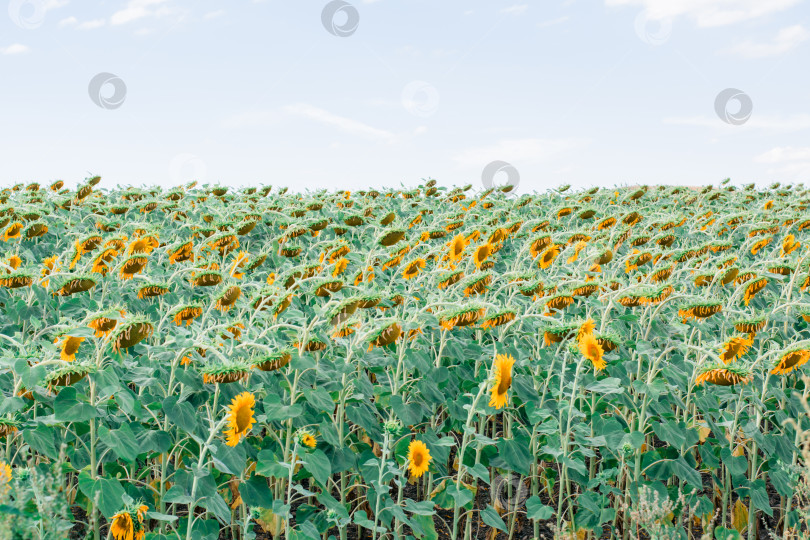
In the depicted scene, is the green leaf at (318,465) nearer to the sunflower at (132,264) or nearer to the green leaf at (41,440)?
the green leaf at (41,440)

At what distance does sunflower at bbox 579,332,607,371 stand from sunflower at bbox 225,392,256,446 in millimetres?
1412

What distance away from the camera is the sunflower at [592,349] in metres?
3.00

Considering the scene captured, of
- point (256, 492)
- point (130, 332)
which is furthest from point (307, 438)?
point (130, 332)

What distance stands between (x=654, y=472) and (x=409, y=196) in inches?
374

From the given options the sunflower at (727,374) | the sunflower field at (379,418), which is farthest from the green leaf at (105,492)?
the sunflower at (727,374)

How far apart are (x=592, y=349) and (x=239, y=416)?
151 centimetres

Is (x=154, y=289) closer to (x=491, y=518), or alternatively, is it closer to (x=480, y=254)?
(x=480, y=254)

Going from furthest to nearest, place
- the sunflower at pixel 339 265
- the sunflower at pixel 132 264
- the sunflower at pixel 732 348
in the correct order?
the sunflower at pixel 339 265
the sunflower at pixel 132 264
the sunflower at pixel 732 348

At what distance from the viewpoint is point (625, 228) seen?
24.0 ft

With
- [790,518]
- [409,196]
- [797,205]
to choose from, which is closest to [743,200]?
[797,205]

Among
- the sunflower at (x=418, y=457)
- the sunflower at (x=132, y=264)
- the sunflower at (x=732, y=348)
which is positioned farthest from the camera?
the sunflower at (x=132, y=264)

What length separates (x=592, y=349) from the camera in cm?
302

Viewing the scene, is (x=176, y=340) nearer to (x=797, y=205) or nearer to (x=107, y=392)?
(x=107, y=392)

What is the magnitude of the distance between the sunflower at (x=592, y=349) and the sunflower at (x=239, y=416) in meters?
1.41
